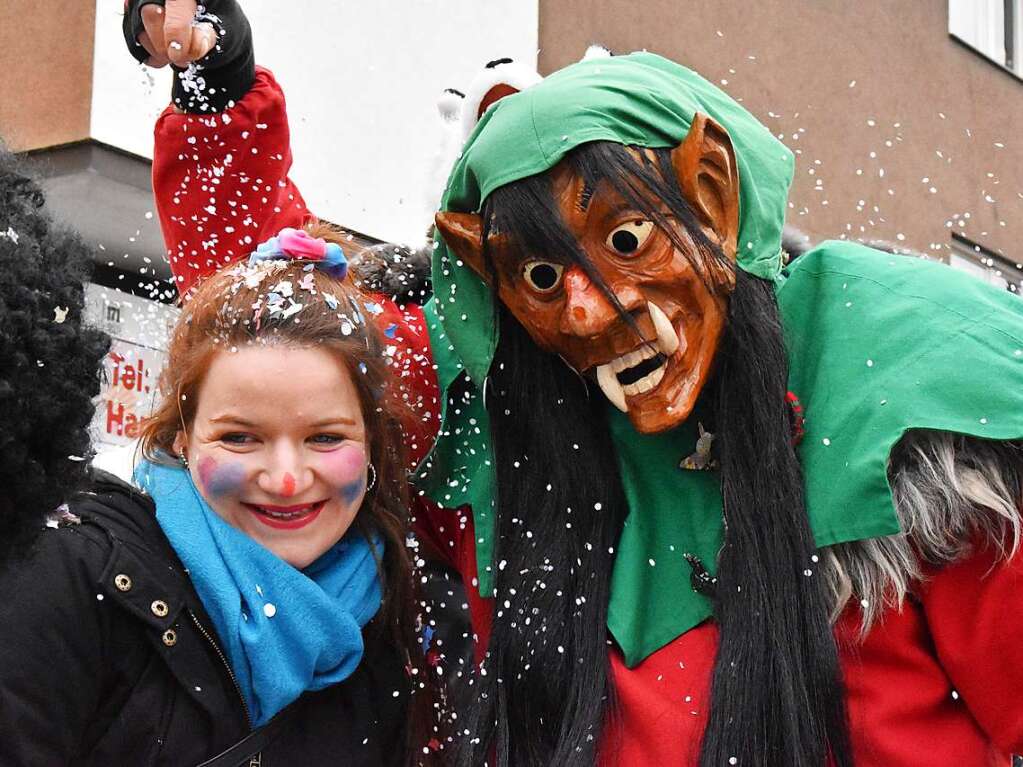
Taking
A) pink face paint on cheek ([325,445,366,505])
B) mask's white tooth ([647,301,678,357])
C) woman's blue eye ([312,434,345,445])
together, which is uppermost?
mask's white tooth ([647,301,678,357])

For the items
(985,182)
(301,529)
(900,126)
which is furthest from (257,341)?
(985,182)

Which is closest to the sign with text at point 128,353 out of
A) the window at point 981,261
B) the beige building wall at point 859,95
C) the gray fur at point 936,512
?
the beige building wall at point 859,95

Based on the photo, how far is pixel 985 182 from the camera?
386 inches

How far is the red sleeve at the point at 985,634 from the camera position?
199 centimetres

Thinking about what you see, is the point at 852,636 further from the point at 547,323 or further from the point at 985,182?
the point at 985,182

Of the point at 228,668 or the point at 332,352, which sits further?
the point at 332,352

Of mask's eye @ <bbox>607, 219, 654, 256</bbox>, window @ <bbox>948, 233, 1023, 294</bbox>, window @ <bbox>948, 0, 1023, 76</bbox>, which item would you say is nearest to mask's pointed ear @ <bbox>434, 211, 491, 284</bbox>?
mask's eye @ <bbox>607, 219, 654, 256</bbox>

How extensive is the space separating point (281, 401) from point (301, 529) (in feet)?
0.69

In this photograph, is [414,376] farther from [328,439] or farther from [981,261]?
[981,261]

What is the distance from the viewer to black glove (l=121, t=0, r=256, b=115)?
239 cm

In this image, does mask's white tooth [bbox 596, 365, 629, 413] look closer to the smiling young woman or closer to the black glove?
the smiling young woman

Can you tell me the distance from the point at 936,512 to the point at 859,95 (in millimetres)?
7469

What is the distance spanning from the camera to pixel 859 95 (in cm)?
909

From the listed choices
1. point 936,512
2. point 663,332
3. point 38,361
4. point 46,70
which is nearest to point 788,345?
point 663,332
